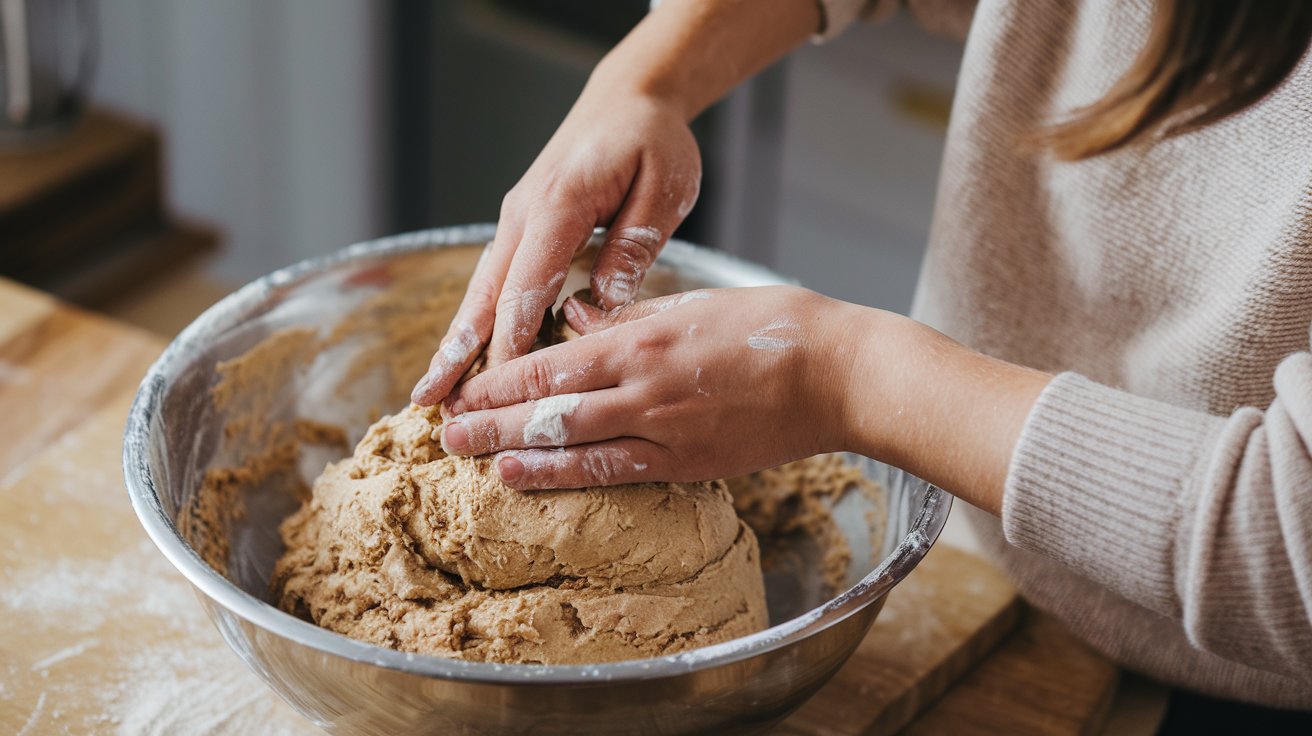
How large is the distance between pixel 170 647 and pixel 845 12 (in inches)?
34.8

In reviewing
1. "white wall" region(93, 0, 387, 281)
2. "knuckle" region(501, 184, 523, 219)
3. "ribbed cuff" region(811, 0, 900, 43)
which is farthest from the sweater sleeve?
"white wall" region(93, 0, 387, 281)

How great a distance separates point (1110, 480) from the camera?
744 mm

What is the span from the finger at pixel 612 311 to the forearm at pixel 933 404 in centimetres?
12

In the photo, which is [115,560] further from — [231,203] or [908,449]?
[231,203]

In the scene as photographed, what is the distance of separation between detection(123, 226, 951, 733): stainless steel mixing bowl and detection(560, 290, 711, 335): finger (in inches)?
9.5

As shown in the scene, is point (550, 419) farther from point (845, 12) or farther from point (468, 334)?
point (845, 12)

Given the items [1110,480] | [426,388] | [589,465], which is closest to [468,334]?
[426,388]

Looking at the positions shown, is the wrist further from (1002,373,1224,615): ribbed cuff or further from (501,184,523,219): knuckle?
(501,184,523,219): knuckle

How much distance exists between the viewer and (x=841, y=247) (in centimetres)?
266

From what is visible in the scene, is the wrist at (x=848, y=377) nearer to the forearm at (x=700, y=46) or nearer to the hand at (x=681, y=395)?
the hand at (x=681, y=395)

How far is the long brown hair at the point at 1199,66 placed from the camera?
906 mm

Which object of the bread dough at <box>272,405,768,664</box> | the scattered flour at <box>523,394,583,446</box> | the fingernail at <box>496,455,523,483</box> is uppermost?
the scattered flour at <box>523,394,583,446</box>

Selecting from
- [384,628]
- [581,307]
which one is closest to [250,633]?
[384,628]

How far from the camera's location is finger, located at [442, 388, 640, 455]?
828 millimetres
